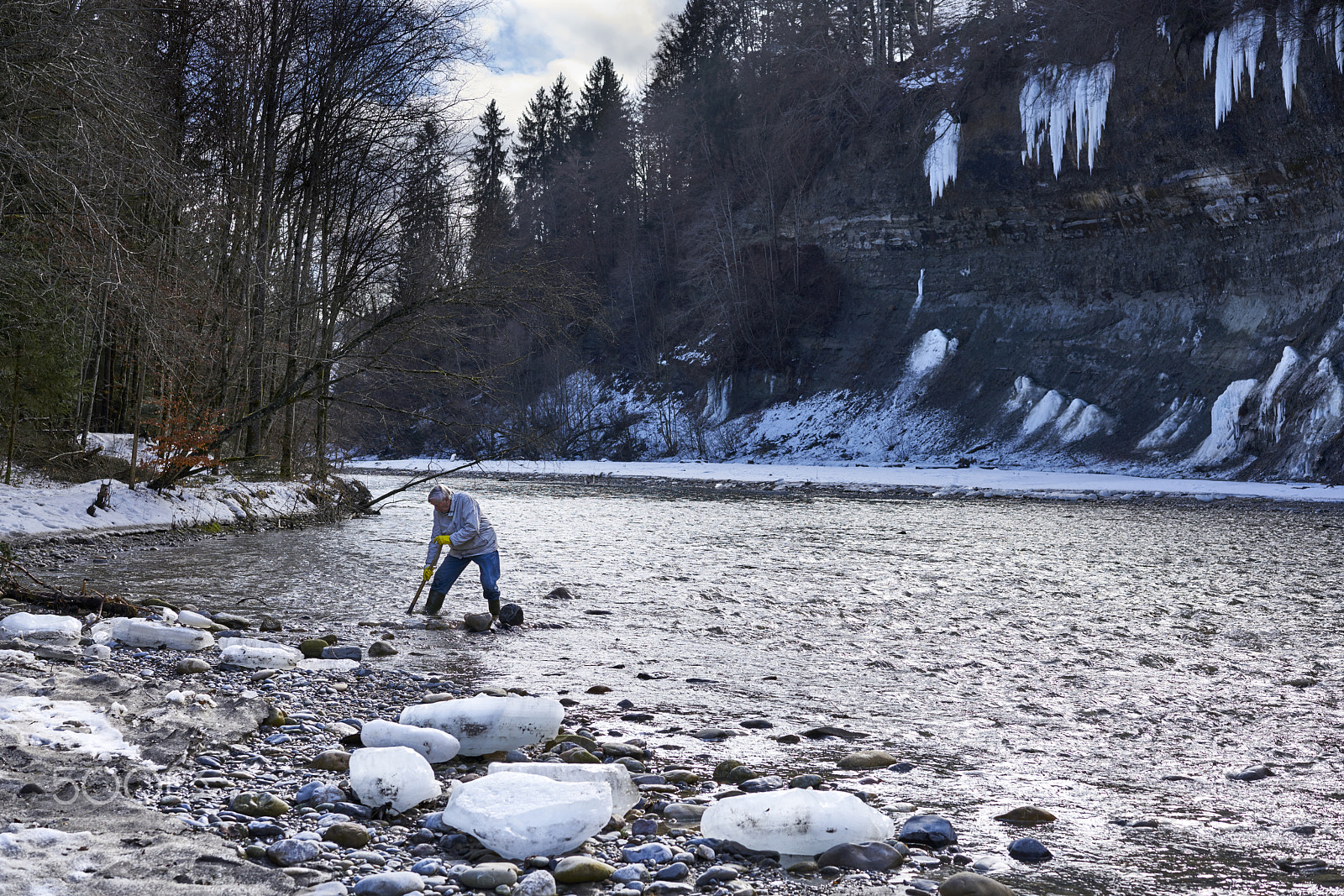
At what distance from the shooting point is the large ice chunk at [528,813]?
3420mm

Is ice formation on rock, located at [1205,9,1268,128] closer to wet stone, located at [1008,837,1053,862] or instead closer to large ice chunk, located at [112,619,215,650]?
wet stone, located at [1008,837,1053,862]

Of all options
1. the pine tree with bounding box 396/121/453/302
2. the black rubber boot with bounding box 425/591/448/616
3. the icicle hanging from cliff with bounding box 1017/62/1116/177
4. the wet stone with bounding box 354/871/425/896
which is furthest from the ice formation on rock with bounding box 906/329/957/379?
the wet stone with bounding box 354/871/425/896

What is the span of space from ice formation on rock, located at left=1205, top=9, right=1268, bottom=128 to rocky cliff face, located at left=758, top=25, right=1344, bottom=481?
0.42m

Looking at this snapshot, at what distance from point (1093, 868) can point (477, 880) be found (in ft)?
7.06

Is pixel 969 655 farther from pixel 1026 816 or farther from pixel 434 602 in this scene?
pixel 434 602

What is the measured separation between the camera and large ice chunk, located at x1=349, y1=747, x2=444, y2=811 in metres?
3.83

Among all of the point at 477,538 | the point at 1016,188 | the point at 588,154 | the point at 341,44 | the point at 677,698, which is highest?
the point at 588,154

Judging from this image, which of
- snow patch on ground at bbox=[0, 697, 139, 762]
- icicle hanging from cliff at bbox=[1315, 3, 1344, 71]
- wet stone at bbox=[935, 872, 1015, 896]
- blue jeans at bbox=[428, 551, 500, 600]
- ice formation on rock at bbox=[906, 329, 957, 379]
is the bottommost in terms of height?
wet stone at bbox=[935, 872, 1015, 896]

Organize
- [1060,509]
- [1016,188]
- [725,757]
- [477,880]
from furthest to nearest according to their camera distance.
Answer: [1016,188]
[1060,509]
[725,757]
[477,880]

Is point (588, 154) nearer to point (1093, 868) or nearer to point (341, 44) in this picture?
point (341, 44)

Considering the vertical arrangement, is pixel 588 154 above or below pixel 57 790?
above

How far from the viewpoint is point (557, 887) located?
323 cm

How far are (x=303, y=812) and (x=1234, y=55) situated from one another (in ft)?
117

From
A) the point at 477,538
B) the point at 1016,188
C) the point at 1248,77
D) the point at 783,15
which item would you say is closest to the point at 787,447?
the point at 1016,188
